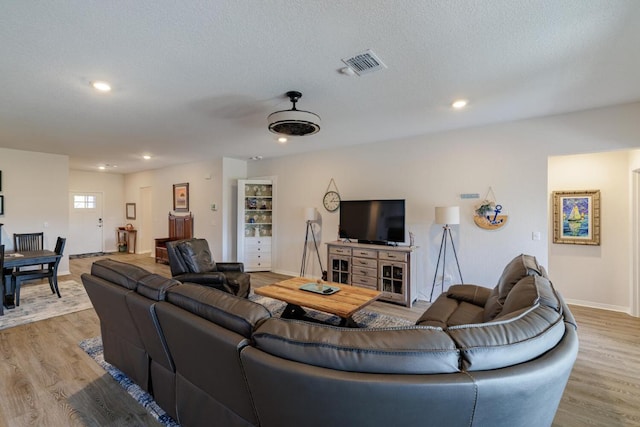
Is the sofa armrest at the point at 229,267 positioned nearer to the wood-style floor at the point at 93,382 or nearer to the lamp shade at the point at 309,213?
the wood-style floor at the point at 93,382

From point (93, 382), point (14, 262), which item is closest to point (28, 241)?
point (14, 262)

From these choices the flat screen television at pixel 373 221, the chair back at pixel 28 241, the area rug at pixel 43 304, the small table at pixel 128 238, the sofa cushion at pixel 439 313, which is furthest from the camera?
the small table at pixel 128 238

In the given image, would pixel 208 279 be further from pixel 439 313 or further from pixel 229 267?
pixel 439 313

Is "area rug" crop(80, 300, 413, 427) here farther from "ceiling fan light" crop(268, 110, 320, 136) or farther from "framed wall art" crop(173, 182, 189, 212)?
"framed wall art" crop(173, 182, 189, 212)

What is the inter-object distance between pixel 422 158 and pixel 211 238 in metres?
4.96

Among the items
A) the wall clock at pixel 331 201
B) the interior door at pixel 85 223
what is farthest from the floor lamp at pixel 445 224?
the interior door at pixel 85 223

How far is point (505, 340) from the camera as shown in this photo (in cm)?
109

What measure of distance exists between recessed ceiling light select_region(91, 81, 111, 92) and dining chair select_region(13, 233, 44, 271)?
4587 mm

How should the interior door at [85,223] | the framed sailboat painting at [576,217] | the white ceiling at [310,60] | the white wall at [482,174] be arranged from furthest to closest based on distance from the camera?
the interior door at [85,223] → the framed sailboat painting at [576,217] → the white wall at [482,174] → the white ceiling at [310,60]

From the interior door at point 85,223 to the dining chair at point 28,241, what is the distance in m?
3.11

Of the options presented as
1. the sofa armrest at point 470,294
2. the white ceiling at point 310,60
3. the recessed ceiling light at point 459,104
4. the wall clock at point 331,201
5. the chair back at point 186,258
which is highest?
the recessed ceiling light at point 459,104

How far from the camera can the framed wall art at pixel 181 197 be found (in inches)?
291

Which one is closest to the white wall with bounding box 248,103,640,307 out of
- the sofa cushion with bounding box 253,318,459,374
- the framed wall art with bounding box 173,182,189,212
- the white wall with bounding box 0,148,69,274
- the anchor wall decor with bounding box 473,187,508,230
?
the anchor wall decor with bounding box 473,187,508,230

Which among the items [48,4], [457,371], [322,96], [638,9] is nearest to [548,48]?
[638,9]
